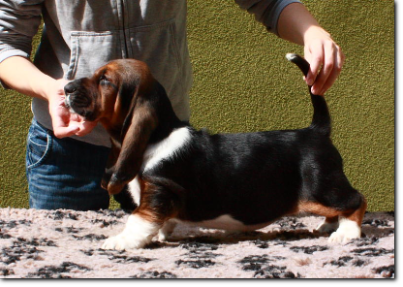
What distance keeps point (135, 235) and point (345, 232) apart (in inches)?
29.2

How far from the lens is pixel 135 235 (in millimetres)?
1767

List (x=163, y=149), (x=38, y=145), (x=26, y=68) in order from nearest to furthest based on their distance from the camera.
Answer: (x=163, y=149), (x=26, y=68), (x=38, y=145)

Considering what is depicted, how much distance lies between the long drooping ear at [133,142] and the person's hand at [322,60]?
58 centimetres

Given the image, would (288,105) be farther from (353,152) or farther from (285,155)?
(285,155)

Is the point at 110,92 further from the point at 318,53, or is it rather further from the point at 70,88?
the point at 318,53

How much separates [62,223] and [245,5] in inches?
49.5

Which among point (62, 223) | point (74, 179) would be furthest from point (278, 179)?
point (74, 179)

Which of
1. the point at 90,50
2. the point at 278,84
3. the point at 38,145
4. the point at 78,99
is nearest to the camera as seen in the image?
the point at 78,99

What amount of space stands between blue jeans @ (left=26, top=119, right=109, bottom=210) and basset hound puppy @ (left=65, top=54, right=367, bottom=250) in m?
0.66

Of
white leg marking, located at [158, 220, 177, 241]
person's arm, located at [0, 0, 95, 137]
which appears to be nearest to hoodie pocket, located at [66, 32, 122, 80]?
person's arm, located at [0, 0, 95, 137]

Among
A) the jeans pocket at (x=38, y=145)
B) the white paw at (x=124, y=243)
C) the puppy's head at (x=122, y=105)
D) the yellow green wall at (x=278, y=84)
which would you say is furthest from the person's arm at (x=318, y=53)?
the yellow green wall at (x=278, y=84)

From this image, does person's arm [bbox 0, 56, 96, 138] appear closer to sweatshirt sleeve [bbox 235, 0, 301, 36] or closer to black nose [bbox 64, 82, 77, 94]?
black nose [bbox 64, 82, 77, 94]

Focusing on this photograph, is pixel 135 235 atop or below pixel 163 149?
below

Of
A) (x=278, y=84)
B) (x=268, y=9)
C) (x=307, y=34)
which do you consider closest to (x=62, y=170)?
(x=268, y=9)
